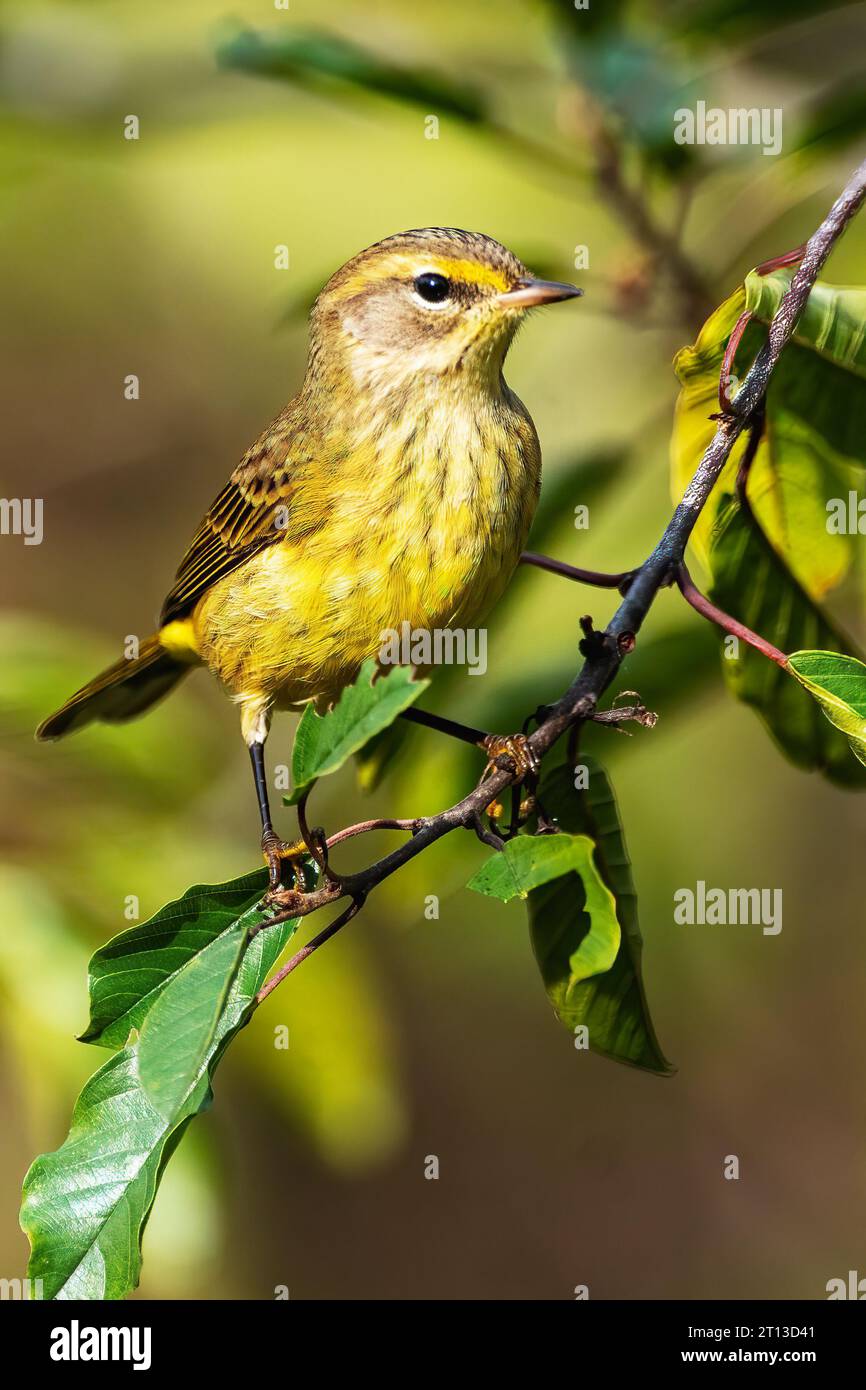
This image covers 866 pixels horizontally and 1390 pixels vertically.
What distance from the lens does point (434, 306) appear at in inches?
128

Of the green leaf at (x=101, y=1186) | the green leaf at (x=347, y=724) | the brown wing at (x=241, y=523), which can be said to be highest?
the brown wing at (x=241, y=523)

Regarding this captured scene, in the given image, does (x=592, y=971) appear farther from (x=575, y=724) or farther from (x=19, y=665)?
(x=19, y=665)

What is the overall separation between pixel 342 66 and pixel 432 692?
1.43 meters

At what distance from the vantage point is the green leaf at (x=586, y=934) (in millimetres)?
2420

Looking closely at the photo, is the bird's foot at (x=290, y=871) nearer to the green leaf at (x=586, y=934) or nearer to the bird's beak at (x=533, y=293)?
the green leaf at (x=586, y=934)

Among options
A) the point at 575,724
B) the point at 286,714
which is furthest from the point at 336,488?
the point at 575,724

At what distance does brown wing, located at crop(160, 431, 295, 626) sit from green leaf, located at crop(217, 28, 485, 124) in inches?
33.6

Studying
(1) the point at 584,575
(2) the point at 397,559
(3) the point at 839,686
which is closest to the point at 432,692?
(2) the point at 397,559

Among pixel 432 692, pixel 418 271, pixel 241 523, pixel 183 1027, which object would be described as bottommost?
pixel 183 1027

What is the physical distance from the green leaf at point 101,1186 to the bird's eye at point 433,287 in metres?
1.74

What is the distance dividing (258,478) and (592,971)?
1.84 meters

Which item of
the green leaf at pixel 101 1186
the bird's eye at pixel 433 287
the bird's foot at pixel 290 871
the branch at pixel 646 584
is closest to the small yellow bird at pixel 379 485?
the bird's eye at pixel 433 287

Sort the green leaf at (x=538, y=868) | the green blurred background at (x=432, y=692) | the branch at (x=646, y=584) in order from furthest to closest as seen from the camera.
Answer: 1. the green blurred background at (x=432, y=692)
2. the branch at (x=646, y=584)
3. the green leaf at (x=538, y=868)

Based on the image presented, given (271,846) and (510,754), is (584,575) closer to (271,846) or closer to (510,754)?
(510,754)
